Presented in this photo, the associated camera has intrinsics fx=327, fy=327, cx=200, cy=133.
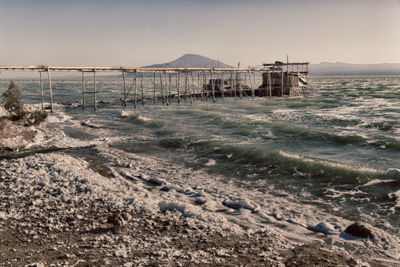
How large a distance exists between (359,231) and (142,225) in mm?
4165

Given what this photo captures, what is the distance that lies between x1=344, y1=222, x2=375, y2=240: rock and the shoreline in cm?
27

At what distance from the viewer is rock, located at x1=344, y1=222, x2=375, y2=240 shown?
6.20 m

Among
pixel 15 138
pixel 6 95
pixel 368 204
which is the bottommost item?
pixel 368 204

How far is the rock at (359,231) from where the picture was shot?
620cm

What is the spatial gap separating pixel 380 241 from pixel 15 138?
49.6 ft

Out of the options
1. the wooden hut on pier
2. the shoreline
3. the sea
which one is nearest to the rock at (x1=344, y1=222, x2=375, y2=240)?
the shoreline

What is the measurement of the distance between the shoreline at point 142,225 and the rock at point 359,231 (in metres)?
0.27

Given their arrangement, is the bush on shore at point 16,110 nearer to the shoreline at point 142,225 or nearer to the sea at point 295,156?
the sea at point 295,156

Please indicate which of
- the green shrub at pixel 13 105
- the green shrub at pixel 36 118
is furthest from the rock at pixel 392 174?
the green shrub at pixel 13 105

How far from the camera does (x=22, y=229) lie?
606cm

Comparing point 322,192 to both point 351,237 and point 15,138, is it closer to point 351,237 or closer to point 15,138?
point 351,237

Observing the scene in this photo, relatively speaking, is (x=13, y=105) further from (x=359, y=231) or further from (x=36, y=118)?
(x=359, y=231)

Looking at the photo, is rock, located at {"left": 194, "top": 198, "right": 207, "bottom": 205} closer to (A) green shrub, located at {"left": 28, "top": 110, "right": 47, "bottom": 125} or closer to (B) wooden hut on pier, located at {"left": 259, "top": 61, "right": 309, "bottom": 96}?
(A) green shrub, located at {"left": 28, "top": 110, "right": 47, "bottom": 125}

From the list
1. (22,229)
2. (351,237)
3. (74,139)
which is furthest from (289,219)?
(74,139)
